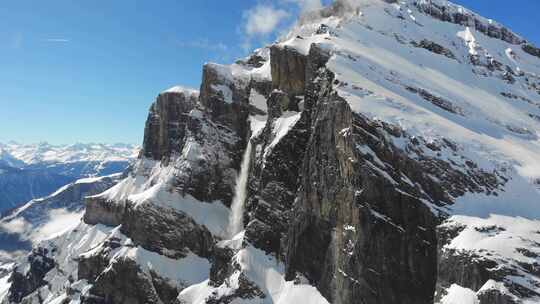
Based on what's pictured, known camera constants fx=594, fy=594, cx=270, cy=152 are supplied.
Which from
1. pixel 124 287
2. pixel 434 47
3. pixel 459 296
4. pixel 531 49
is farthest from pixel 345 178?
pixel 531 49

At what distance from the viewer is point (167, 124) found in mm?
163500

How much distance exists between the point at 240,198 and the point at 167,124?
147 ft

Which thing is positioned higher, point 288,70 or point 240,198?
point 288,70

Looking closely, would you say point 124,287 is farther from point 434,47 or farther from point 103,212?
point 434,47

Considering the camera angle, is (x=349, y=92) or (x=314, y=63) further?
(x=314, y=63)

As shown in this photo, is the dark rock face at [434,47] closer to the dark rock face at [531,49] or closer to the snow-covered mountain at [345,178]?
the snow-covered mountain at [345,178]

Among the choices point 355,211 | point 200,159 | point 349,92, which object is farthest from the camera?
point 200,159

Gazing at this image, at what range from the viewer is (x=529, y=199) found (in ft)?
226

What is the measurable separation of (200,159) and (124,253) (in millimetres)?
26052

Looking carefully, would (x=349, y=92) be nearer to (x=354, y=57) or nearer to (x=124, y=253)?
(x=354, y=57)

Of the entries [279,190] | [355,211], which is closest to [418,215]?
[355,211]

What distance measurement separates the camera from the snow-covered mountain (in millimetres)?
66938

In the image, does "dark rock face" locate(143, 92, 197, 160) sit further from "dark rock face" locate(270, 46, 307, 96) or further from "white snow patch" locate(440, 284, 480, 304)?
"white snow patch" locate(440, 284, 480, 304)

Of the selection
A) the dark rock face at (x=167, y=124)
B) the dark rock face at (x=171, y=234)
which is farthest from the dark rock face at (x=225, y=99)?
the dark rock face at (x=171, y=234)
